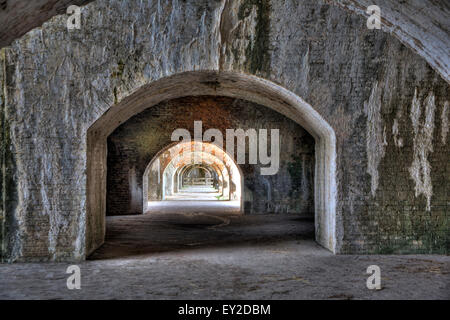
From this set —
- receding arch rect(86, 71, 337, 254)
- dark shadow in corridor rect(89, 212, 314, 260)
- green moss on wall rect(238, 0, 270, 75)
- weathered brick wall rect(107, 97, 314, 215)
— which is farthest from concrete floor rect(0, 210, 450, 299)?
weathered brick wall rect(107, 97, 314, 215)

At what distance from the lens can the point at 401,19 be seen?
129 inches

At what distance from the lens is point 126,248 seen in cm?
717

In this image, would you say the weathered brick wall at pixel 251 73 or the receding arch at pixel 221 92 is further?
the receding arch at pixel 221 92

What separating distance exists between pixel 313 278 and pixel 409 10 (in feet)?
11.1

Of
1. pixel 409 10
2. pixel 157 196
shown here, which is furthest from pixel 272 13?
pixel 157 196

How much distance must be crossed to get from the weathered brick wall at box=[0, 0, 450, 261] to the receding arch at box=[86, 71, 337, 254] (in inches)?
7.0

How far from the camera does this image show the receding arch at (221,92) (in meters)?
6.30

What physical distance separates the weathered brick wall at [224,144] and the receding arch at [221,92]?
4.97 metres

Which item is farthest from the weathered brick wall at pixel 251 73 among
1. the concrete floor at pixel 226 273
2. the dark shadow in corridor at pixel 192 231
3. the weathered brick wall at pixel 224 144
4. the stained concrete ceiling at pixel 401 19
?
the weathered brick wall at pixel 224 144

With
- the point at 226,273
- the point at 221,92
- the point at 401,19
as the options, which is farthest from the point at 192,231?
the point at 401,19

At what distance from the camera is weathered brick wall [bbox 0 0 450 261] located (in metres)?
5.91

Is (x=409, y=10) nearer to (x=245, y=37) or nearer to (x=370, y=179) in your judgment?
(x=245, y=37)

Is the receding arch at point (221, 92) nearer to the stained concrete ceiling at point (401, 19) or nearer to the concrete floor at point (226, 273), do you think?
the concrete floor at point (226, 273)
